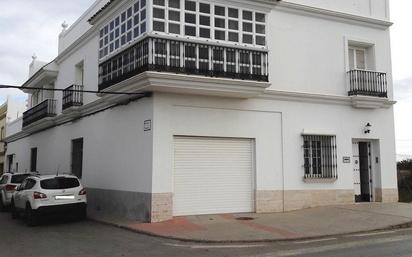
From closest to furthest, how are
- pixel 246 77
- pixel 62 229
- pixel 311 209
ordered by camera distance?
pixel 62 229, pixel 246 77, pixel 311 209

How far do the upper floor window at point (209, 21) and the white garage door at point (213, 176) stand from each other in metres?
3.27

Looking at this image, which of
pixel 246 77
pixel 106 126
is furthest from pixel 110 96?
pixel 246 77

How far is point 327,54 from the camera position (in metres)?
16.9

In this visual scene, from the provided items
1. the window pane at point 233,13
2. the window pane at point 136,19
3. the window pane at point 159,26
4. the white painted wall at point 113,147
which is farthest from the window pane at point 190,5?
the white painted wall at point 113,147

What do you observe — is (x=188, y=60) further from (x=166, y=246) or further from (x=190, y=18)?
(x=166, y=246)

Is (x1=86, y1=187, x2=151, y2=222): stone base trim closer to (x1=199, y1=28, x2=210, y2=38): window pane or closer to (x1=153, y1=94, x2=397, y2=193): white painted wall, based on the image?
(x1=153, y1=94, x2=397, y2=193): white painted wall

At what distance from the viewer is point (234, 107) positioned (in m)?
15.0

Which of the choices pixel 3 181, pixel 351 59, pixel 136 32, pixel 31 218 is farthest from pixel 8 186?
pixel 351 59

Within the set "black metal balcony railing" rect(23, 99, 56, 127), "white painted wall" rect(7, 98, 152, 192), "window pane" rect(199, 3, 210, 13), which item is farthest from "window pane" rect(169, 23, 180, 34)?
"black metal balcony railing" rect(23, 99, 56, 127)

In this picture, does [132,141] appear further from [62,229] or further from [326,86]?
[326,86]

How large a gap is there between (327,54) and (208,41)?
17.5ft

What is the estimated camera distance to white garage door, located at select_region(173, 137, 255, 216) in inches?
560

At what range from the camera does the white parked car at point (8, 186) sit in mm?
18641

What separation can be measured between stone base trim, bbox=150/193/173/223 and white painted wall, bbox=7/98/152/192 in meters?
0.38
